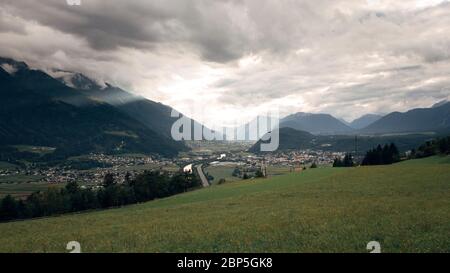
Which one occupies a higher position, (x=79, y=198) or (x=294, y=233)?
(x=294, y=233)

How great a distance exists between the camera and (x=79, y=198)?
3752 inches

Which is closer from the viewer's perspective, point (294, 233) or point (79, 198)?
point (294, 233)

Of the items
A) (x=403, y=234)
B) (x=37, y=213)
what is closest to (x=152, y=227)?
(x=403, y=234)

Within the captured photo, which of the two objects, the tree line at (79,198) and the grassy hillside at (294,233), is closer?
the grassy hillside at (294,233)

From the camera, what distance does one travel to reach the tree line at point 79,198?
89.4 meters

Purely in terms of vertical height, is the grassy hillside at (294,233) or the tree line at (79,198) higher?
the grassy hillside at (294,233)

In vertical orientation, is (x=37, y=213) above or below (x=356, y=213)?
below
